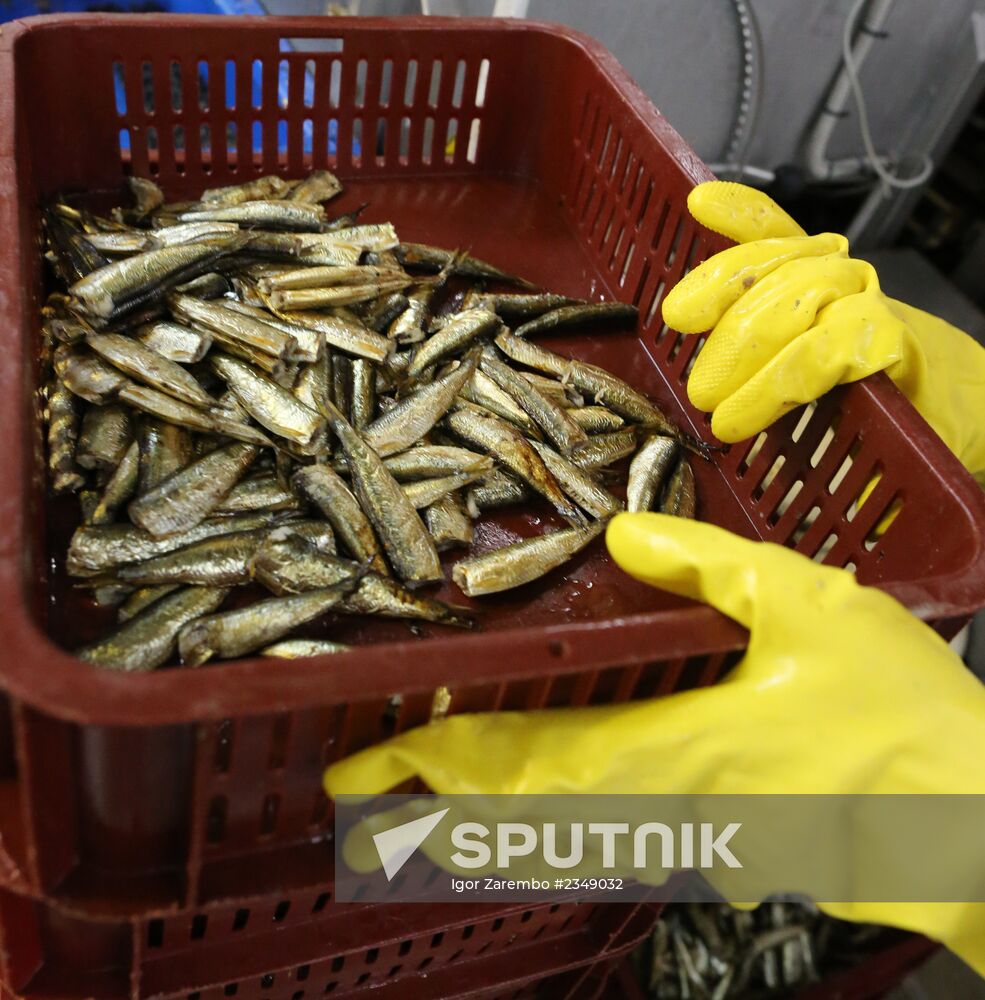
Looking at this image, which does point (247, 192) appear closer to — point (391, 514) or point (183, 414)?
point (183, 414)

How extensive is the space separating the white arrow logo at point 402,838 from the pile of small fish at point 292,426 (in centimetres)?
37

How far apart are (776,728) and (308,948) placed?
90cm

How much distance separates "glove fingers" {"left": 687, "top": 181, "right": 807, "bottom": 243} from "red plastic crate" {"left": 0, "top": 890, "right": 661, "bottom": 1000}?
153 centimetres

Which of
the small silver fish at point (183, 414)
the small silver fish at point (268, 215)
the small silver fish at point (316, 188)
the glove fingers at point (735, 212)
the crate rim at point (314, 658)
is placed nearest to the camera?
the crate rim at point (314, 658)

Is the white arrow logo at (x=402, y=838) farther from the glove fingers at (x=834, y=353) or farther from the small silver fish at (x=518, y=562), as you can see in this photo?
the glove fingers at (x=834, y=353)

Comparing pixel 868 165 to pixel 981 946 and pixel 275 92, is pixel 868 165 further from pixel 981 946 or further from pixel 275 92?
pixel 981 946

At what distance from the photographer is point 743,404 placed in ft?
6.50

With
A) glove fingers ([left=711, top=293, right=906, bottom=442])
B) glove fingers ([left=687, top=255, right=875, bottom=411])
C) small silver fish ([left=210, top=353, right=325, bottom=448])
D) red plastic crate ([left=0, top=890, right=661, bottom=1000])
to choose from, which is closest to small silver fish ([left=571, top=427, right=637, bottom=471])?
glove fingers ([left=687, top=255, right=875, bottom=411])

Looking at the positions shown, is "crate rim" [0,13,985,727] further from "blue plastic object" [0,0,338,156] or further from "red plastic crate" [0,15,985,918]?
"blue plastic object" [0,0,338,156]

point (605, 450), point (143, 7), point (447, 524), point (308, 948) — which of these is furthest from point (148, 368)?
point (143, 7)

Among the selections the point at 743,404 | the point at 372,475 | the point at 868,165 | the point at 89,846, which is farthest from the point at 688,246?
the point at 868,165

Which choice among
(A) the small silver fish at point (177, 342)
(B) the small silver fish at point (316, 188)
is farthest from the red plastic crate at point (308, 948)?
(B) the small silver fish at point (316, 188)

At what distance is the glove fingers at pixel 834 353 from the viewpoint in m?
1.82

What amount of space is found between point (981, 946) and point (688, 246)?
171cm
